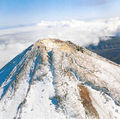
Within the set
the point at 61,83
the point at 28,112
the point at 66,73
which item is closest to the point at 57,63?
the point at 66,73

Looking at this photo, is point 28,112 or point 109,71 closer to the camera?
point 28,112

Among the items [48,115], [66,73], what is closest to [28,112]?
[48,115]

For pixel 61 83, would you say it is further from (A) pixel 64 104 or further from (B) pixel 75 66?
(B) pixel 75 66

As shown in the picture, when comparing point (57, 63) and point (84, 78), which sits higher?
point (57, 63)

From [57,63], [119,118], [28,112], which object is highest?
[57,63]

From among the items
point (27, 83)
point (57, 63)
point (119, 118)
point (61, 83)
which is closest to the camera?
point (119, 118)

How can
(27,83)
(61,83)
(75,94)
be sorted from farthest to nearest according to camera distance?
(27,83)
(61,83)
(75,94)
